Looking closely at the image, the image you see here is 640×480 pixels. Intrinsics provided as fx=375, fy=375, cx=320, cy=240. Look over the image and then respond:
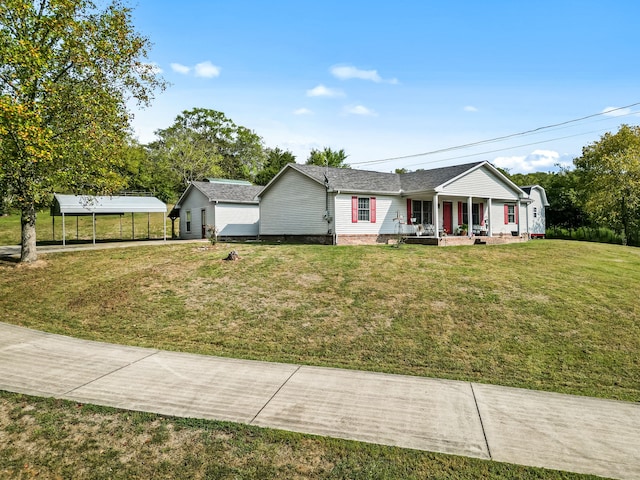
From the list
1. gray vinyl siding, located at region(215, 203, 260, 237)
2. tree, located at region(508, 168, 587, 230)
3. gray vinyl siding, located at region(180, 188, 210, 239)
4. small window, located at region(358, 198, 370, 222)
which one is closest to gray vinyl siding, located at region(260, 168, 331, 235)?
small window, located at region(358, 198, 370, 222)

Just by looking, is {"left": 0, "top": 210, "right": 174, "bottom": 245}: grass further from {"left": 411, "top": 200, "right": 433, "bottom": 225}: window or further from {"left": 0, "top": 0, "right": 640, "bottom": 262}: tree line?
{"left": 411, "top": 200, "right": 433, "bottom": 225}: window

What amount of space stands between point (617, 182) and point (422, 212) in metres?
19.5

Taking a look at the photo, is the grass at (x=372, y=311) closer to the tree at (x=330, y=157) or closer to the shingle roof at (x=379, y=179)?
the shingle roof at (x=379, y=179)

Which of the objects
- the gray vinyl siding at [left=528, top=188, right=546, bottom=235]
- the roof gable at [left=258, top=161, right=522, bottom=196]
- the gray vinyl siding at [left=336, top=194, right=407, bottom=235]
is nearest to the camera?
the gray vinyl siding at [left=336, top=194, right=407, bottom=235]

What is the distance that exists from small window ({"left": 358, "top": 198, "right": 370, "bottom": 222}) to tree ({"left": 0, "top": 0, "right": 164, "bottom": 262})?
11843 millimetres

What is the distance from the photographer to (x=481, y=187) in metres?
24.0

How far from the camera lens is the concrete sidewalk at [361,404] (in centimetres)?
401

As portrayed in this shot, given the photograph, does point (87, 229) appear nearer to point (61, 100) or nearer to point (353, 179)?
point (61, 100)

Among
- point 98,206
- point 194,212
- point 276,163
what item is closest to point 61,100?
point 98,206

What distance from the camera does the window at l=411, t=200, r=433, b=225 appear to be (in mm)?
23516

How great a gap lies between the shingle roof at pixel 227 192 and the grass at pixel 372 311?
12547mm

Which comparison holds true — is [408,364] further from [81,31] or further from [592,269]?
[81,31]

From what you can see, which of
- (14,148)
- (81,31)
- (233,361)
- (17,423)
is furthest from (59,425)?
(81,31)

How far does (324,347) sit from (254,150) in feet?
197
